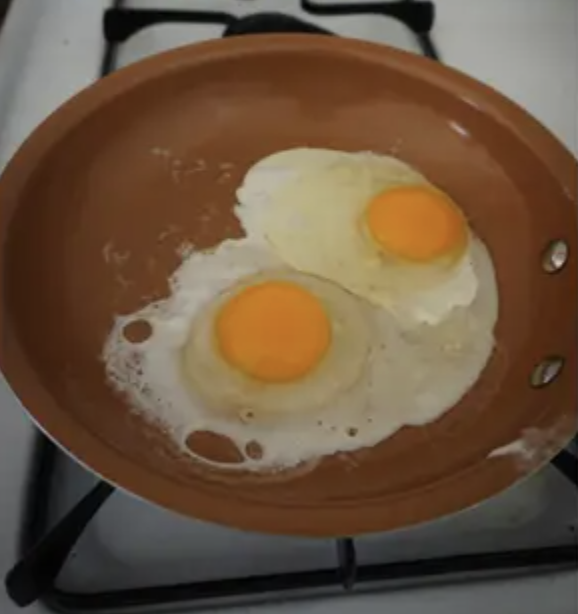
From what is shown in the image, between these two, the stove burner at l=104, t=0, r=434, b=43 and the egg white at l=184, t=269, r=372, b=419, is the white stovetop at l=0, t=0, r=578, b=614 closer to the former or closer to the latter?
the stove burner at l=104, t=0, r=434, b=43

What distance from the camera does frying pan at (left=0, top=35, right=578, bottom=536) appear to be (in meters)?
0.59

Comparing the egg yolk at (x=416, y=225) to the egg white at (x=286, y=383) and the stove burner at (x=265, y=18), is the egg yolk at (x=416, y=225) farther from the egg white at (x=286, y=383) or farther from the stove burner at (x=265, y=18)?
the stove burner at (x=265, y=18)

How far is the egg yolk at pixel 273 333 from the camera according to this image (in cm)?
66

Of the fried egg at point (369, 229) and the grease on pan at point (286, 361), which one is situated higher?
the fried egg at point (369, 229)

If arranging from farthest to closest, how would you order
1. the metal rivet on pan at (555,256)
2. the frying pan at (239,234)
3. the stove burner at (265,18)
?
the stove burner at (265,18) < the metal rivet on pan at (555,256) < the frying pan at (239,234)

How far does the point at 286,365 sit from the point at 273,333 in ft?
0.07

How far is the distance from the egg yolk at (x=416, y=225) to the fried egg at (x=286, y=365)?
45 millimetres

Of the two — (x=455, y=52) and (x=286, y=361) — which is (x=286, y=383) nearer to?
Answer: (x=286, y=361)

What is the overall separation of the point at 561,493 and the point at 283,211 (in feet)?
0.87

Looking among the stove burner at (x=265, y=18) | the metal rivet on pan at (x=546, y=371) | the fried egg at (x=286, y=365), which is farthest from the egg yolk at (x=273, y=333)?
the stove burner at (x=265, y=18)

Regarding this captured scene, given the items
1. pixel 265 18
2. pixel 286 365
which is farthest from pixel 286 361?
pixel 265 18

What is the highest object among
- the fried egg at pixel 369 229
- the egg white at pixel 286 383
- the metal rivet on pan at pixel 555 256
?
the metal rivet on pan at pixel 555 256

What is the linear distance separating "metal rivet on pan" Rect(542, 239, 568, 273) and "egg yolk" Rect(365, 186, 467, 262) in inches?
2.2

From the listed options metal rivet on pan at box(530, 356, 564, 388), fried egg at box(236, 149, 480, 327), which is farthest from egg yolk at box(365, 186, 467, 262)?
metal rivet on pan at box(530, 356, 564, 388)
